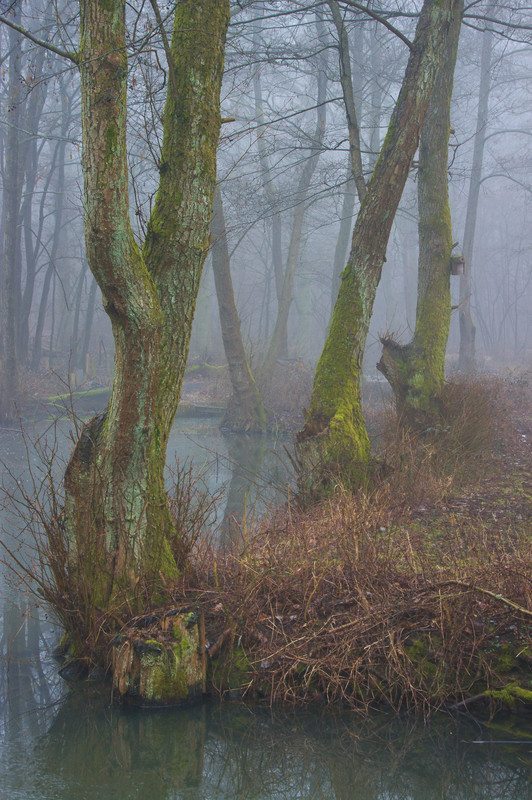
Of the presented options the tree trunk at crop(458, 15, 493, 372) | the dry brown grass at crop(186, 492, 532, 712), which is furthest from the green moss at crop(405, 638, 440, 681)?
the tree trunk at crop(458, 15, 493, 372)

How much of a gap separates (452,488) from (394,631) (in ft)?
14.4

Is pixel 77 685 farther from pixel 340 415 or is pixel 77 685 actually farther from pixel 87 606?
pixel 340 415

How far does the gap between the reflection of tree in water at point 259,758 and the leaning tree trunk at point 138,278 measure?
960mm

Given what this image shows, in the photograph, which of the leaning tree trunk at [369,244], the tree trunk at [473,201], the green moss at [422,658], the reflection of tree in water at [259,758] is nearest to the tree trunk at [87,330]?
the tree trunk at [473,201]

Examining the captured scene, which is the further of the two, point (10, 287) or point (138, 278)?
point (10, 287)

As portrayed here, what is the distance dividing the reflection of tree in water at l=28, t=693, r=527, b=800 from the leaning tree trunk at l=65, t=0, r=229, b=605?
96 cm

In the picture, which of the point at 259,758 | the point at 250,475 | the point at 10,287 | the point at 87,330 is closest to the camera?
the point at 259,758

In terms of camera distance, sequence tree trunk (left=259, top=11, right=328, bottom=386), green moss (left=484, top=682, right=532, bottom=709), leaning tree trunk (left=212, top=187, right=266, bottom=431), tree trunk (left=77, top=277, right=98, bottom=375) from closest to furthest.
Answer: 1. green moss (left=484, top=682, right=532, bottom=709)
2. leaning tree trunk (left=212, top=187, right=266, bottom=431)
3. tree trunk (left=259, top=11, right=328, bottom=386)
4. tree trunk (left=77, top=277, right=98, bottom=375)

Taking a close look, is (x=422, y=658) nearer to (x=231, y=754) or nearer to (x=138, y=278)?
(x=231, y=754)

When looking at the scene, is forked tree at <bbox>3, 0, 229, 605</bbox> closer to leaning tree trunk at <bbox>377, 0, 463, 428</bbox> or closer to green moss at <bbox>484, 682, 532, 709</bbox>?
green moss at <bbox>484, 682, 532, 709</bbox>

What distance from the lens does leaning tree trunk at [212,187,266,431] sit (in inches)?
705

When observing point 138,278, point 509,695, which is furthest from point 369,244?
point 509,695

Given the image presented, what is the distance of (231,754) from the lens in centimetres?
539

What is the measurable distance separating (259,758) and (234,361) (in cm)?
1296
